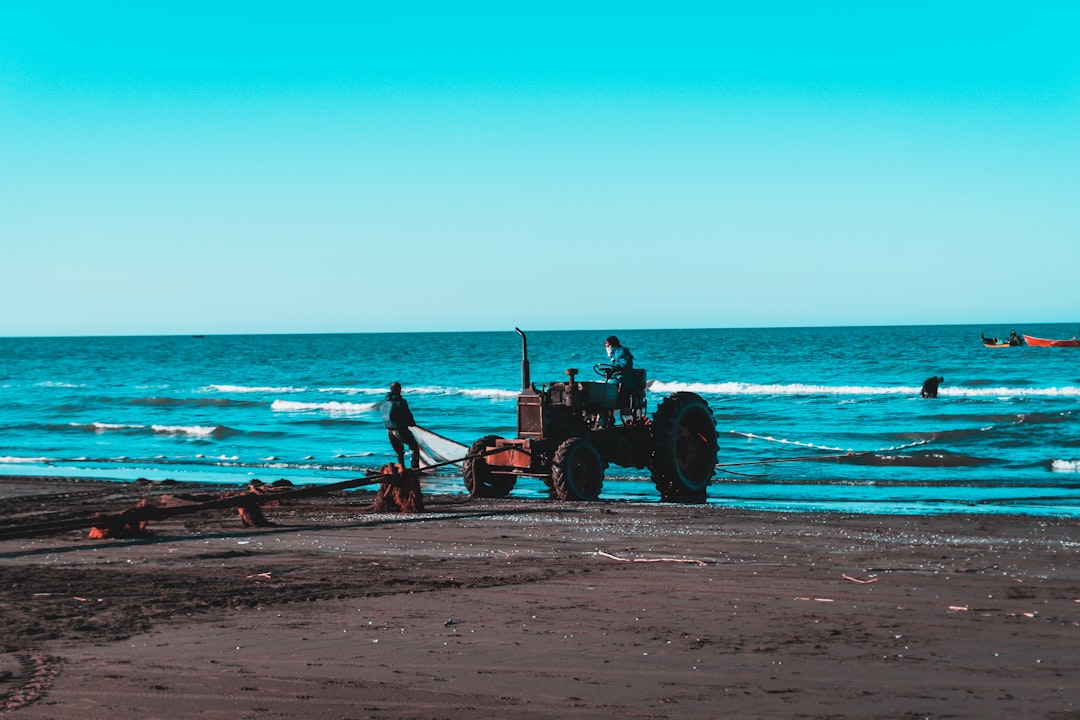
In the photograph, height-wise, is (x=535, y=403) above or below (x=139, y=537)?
above

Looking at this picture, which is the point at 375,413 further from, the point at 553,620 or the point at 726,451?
the point at 553,620

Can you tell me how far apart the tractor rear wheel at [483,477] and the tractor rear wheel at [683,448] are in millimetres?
1818

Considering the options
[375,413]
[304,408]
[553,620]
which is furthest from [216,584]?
[304,408]

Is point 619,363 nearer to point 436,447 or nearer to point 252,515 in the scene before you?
point 436,447

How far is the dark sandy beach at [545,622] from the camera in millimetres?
4969

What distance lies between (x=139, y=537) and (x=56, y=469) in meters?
10.6

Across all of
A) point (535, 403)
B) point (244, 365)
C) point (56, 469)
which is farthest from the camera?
point (244, 365)

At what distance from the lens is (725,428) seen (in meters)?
26.7

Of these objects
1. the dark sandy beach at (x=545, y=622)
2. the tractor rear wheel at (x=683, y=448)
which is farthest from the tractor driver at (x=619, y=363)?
the dark sandy beach at (x=545, y=622)

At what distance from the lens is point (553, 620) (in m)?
6.46

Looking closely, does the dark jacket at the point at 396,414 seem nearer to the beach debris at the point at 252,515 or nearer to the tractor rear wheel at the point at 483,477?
the tractor rear wheel at the point at 483,477

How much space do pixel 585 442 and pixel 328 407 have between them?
73.5ft

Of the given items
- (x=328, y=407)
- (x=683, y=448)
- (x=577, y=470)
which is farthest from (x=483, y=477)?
(x=328, y=407)

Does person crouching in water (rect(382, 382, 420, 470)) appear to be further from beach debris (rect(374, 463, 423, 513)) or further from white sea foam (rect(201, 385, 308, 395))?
white sea foam (rect(201, 385, 308, 395))
